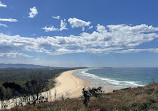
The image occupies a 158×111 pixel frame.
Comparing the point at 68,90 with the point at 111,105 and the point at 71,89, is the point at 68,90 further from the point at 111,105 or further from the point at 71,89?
the point at 111,105

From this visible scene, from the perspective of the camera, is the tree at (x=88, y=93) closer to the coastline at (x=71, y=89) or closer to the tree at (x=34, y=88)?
the tree at (x=34, y=88)

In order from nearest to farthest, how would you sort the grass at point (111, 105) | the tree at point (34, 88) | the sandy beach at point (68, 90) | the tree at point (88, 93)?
the grass at point (111, 105), the tree at point (88, 93), the tree at point (34, 88), the sandy beach at point (68, 90)

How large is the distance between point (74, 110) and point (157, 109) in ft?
20.5

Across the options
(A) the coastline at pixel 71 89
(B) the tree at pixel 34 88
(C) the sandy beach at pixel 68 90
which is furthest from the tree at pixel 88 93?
(C) the sandy beach at pixel 68 90

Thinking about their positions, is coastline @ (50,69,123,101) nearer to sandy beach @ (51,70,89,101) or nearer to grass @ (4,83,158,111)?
sandy beach @ (51,70,89,101)

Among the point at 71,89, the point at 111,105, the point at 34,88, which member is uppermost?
the point at 111,105

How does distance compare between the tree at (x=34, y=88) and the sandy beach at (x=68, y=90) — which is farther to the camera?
the sandy beach at (x=68, y=90)

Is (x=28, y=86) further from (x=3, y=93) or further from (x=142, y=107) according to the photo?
(x=142, y=107)

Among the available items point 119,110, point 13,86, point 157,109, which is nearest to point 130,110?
point 119,110

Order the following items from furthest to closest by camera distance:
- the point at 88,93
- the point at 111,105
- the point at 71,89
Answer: the point at 71,89, the point at 88,93, the point at 111,105

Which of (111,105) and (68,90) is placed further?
(68,90)

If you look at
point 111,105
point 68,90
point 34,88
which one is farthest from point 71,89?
point 111,105

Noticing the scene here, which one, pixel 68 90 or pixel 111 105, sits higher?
pixel 111 105

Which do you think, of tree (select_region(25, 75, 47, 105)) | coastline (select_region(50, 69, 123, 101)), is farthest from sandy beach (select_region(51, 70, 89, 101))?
tree (select_region(25, 75, 47, 105))
